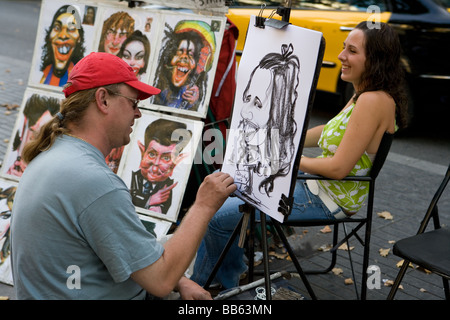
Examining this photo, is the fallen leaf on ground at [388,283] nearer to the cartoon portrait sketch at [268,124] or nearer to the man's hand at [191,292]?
the cartoon portrait sketch at [268,124]

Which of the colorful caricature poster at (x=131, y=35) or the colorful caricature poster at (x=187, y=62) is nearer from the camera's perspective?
the colorful caricature poster at (x=187, y=62)

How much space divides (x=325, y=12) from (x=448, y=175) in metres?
3.99

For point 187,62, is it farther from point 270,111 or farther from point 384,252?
point 384,252

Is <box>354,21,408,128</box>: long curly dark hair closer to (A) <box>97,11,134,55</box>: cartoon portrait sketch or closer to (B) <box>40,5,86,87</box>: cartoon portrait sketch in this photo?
(A) <box>97,11,134,55</box>: cartoon portrait sketch

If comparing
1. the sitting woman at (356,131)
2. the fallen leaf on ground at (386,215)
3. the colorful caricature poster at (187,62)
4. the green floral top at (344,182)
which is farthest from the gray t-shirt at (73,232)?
the fallen leaf on ground at (386,215)

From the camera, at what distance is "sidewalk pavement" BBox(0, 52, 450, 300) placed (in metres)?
3.12

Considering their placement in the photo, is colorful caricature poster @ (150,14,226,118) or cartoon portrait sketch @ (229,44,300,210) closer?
cartoon portrait sketch @ (229,44,300,210)

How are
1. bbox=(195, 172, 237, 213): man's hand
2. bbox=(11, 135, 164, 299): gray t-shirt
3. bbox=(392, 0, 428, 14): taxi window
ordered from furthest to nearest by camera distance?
bbox=(392, 0, 428, 14): taxi window → bbox=(195, 172, 237, 213): man's hand → bbox=(11, 135, 164, 299): gray t-shirt

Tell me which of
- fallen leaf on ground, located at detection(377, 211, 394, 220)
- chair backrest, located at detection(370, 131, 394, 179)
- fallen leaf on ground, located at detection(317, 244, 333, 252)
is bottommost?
fallen leaf on ground, located at detection(317, 244, 333, 252)

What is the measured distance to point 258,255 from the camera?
11.1 ft

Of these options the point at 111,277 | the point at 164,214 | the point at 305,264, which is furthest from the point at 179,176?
the point at 111,277

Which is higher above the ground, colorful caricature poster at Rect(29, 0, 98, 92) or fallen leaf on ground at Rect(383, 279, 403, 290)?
colorful caricature poster at Rect(29, 0, 98, 92)

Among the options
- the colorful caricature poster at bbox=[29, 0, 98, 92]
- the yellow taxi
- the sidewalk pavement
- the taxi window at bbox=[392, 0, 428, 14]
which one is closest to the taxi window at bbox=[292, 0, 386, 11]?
the yellow taxi

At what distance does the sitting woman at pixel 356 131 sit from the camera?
2.46 metres
